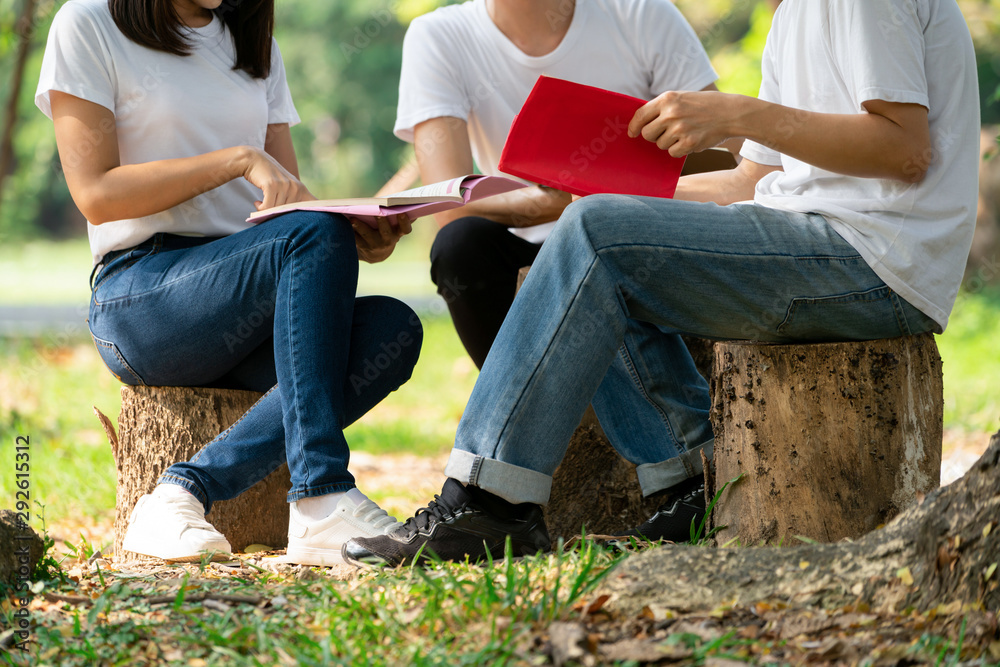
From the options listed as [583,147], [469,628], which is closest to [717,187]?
[583,147]

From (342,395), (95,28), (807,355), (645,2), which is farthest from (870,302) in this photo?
A: (95,28)

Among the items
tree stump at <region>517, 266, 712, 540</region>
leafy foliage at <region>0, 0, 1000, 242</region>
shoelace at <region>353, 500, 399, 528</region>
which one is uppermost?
leafy foliage at <region>0, 0, 1000, 242</region>

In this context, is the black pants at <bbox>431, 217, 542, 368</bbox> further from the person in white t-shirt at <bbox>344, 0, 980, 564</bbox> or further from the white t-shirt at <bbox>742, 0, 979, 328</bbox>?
the white t-shirt at <bbox>742, 0, 979, 328</bbox>

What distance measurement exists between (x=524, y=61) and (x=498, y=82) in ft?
0.36

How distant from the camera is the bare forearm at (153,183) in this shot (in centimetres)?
225

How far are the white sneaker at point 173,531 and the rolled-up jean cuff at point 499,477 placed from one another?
645 mm

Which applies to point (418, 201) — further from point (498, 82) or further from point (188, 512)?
point (498, 82)

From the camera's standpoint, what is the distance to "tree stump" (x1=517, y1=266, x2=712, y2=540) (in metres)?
2.80

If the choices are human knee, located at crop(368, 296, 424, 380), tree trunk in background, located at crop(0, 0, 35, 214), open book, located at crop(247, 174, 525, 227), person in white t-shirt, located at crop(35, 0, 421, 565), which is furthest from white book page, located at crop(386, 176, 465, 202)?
tree trunk in background, located at crop(0, 0, 35, 214)

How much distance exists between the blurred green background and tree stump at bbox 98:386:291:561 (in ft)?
3.15

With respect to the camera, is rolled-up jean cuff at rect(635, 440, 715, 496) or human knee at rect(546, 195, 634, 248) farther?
rolled-up jean cuff at rect(635, 440, 715, 496)

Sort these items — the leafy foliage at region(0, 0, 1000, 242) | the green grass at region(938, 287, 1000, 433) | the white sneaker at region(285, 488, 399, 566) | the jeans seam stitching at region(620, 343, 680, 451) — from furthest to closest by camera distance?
the leafy foliage at region(0, 0, 1000, 242) → the green grass at region(938, 287, 1000, 433) → the jeans seam stitching at region(620, 343, 680, 451) → the white sneaker at region(285, 488, 399, 566)

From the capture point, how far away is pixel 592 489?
9.26 ft

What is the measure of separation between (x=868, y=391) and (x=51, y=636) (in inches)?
65.3
